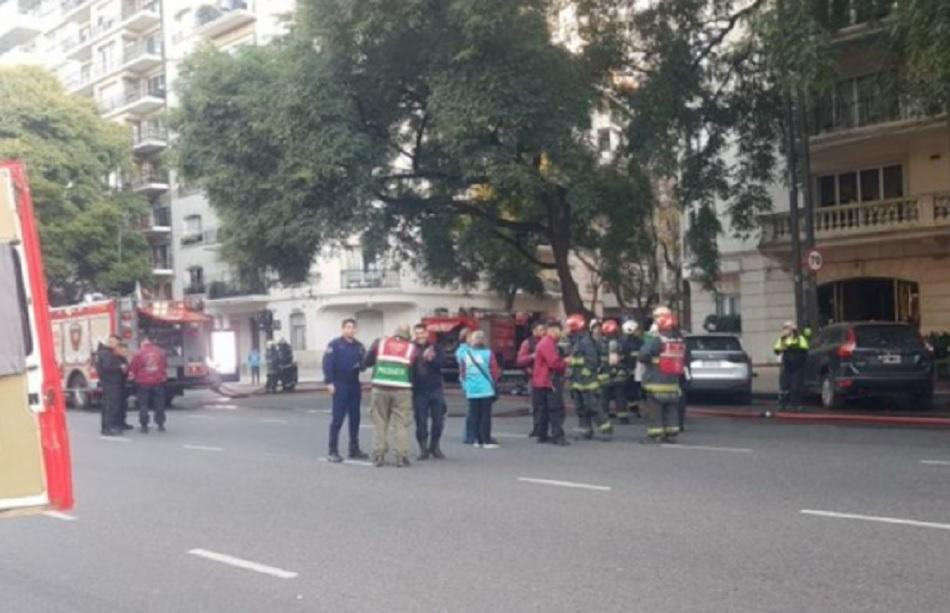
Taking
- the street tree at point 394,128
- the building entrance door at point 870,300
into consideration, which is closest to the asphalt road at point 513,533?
the street tree at point 394,128

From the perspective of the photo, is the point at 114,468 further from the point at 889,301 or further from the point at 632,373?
the point at 889,301

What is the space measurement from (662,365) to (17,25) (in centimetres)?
6486

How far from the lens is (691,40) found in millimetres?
23422

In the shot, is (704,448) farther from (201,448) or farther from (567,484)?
(201,448)

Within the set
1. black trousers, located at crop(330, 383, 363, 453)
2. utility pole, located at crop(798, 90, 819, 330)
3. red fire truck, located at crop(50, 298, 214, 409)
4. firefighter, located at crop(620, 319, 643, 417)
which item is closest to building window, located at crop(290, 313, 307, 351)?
red fire truck, located at crop(50, 298, 214, 409)

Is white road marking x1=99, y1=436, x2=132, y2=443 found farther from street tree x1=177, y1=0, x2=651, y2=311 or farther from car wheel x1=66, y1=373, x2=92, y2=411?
car wheel x1=66, y1=373, x2=92, y2=411

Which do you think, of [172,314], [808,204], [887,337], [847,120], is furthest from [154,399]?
[847,120]

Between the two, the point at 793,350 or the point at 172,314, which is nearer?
the point at 793,350

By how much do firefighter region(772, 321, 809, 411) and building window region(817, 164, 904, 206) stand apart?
39.4ft

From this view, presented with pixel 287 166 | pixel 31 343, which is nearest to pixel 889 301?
pixel 287 166

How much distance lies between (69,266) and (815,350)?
3558 centimetres

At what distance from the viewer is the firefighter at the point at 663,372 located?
44.8 feet

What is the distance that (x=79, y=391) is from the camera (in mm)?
26625

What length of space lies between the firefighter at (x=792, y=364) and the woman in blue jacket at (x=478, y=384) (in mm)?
6227
